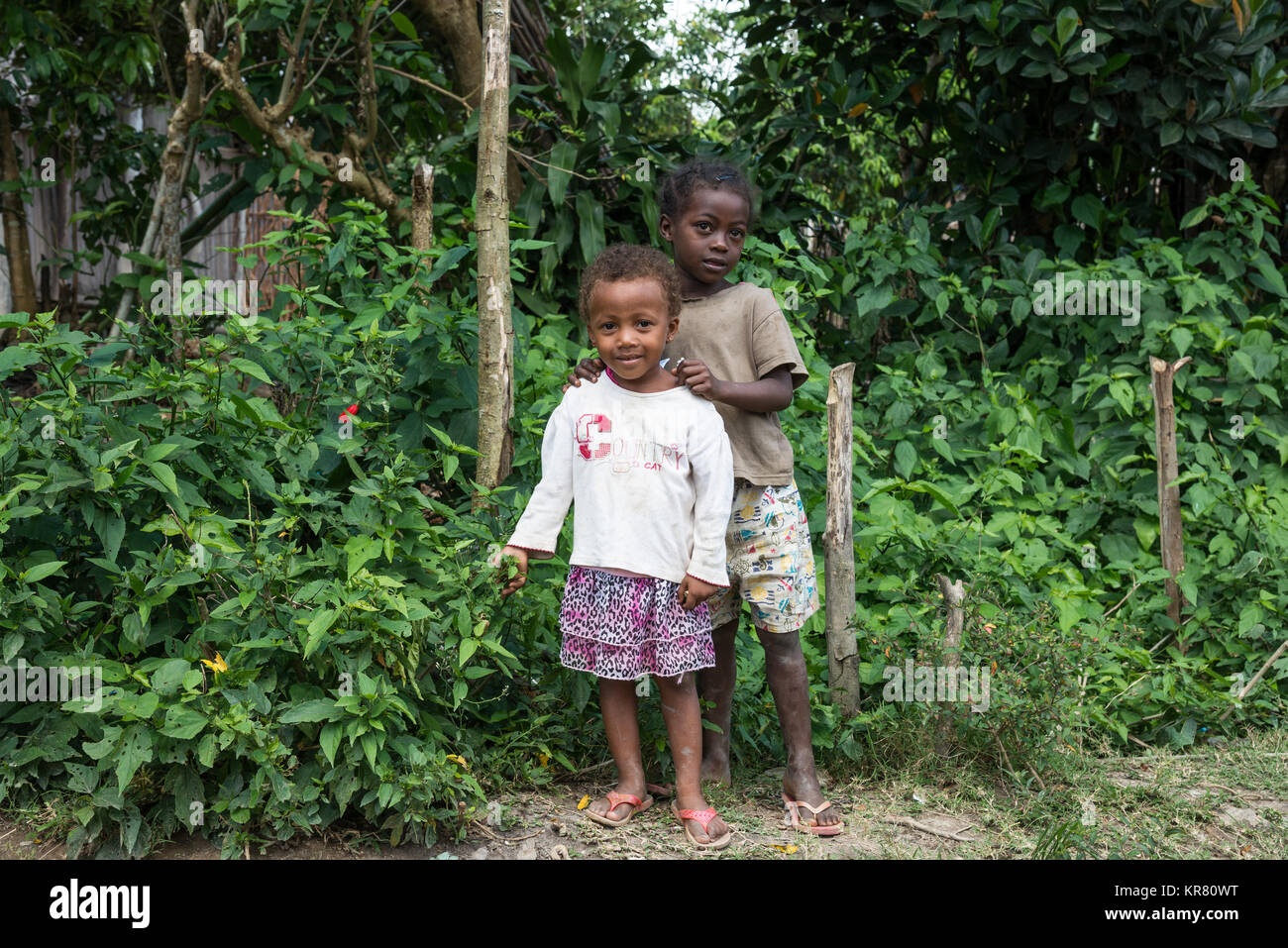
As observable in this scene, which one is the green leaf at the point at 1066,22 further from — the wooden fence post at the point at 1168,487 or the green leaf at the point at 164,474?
the green leaf at the point at 164,474

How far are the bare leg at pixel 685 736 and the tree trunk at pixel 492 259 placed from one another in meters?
0.90

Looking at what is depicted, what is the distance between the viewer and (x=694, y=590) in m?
2.83

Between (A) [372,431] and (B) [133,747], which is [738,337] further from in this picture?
(B) [133,747]

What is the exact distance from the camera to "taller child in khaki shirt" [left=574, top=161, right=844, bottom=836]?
2975 mm

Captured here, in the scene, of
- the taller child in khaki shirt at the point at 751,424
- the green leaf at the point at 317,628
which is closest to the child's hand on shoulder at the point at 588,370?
the taller child in khaki shirt at the point at 751,424

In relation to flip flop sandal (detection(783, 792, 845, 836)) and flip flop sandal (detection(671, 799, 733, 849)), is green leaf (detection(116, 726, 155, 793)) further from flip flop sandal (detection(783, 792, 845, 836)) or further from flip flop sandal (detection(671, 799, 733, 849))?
flip flop sandal (detection(783, 792, 845, 836))

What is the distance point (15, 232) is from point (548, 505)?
17.0 feet

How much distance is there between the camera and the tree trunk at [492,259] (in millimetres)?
3428

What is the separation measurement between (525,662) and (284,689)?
2.44 feet

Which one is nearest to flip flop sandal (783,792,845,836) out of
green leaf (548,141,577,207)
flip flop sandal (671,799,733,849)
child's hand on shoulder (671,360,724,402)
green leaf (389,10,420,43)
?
flip flop sandal (671,799,733,849)

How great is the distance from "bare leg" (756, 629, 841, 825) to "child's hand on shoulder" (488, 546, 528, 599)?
678 millimetres

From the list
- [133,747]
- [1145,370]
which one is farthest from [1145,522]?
[133,747]

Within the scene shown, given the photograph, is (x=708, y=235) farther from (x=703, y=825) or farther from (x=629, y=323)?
(x=703, y=825)

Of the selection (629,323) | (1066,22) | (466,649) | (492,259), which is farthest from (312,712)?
(1066,22)
